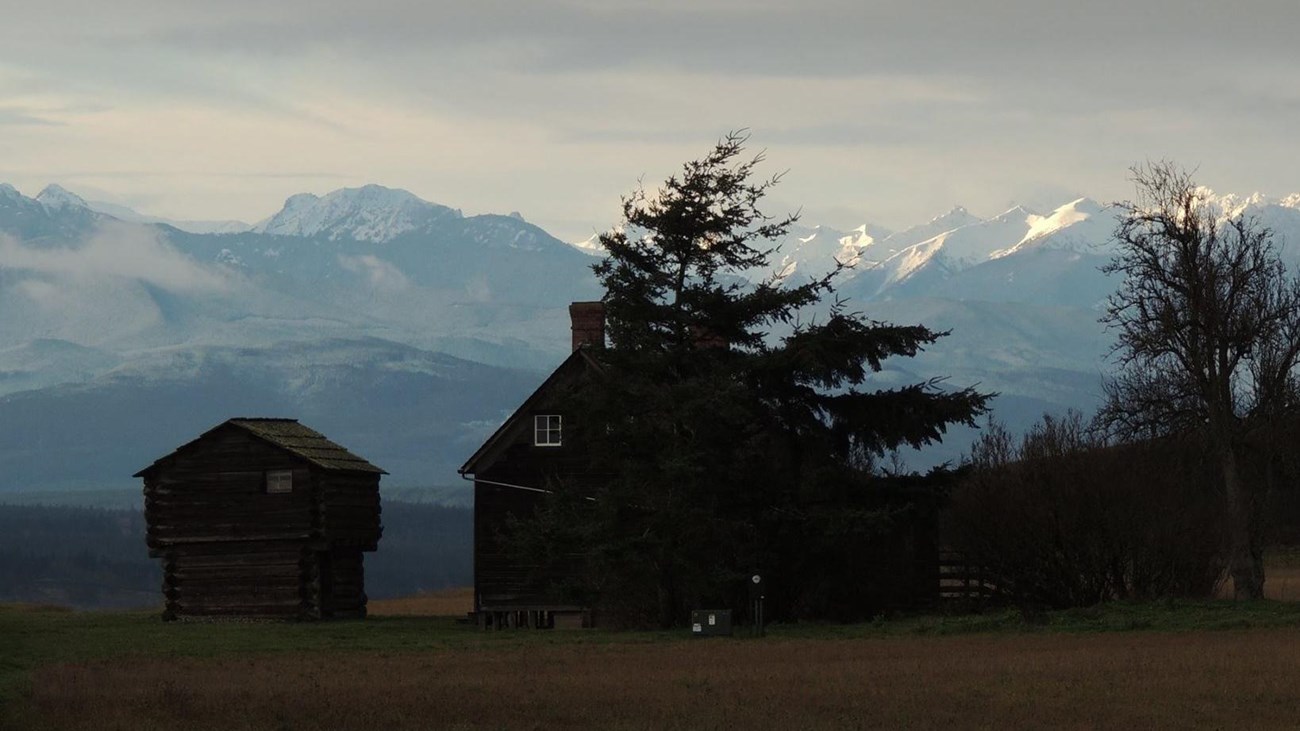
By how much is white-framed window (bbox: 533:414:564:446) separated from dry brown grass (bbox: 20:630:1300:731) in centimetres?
1883

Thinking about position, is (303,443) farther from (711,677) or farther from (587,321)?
(711,677)

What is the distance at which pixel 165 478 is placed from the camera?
70562 millimetres

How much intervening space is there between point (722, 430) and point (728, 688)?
1952 centimetres

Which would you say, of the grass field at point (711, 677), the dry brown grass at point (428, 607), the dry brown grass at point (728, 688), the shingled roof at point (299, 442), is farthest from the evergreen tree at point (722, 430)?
the dry brown grass at point (428, 607)

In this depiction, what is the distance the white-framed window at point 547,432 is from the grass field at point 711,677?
9.26 metres

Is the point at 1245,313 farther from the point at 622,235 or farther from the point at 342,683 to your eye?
the point at 342,683

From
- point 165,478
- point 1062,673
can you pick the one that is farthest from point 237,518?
point 1062,673

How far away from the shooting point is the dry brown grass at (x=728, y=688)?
1169 inches

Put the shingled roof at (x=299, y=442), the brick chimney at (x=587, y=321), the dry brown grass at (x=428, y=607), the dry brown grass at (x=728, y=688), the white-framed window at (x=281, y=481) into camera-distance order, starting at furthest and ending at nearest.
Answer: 1. the dry brown grass at (x=428, y=607)
2. the white-framed window at (x=281, y=481)
3. the shingled roof at (x=299, y=442)
4. the brick chimney at (x=587, y=321)
5. the dry brown grass at (x=728, y=688)

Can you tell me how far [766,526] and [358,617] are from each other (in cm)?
2222

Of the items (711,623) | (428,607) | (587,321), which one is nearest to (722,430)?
(711,623)

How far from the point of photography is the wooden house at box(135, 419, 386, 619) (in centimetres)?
6944

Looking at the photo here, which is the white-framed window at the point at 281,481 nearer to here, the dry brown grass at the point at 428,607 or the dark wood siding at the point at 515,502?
the dark wood siding at the point at 515,502

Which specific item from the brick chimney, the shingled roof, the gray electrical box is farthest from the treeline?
the shingled roof
